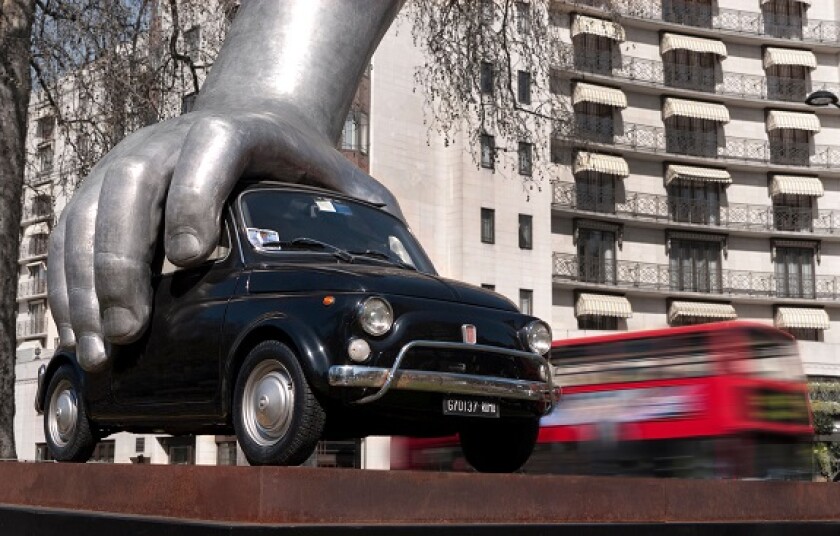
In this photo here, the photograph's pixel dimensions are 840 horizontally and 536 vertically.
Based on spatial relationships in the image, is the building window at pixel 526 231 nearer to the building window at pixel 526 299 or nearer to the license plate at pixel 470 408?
the building window at pixel 526 299

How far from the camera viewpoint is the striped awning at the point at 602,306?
50781 mm

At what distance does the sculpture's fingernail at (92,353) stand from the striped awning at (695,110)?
161 ft

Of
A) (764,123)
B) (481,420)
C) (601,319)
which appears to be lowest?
(481,420)

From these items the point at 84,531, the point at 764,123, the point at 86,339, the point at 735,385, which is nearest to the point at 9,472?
the point at 86,339

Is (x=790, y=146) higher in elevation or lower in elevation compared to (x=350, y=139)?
higher

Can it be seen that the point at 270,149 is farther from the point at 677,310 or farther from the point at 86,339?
the point at 677,310

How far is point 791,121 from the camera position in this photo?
181 feet

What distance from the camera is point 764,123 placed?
56.0m

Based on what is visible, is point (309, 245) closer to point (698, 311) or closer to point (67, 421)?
point (67, 421)

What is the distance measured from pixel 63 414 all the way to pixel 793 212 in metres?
52.0

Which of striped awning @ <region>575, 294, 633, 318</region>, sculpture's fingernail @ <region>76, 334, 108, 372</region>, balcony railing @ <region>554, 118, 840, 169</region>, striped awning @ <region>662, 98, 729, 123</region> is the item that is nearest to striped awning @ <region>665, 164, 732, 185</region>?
balcony railing @ <region>554, 118, 840, 169</region>

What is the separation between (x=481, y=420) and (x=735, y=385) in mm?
10755

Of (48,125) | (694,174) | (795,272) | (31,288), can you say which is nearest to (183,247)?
(48,125)

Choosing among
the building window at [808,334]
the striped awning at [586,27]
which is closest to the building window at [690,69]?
the striped awning at [586,27]
